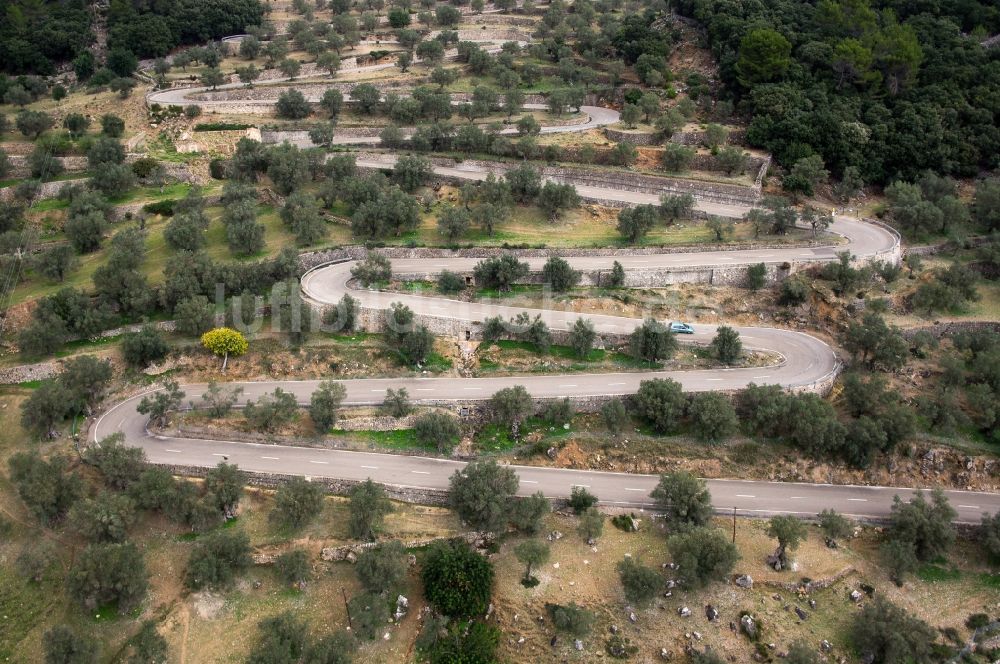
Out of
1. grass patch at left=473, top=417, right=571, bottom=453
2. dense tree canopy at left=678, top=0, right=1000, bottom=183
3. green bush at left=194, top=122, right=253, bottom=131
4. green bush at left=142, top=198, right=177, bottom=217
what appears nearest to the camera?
grass patch at left=473, top=417, right=571, bottom=453

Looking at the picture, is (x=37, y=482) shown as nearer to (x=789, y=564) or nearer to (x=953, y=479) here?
(x=789, y=564)

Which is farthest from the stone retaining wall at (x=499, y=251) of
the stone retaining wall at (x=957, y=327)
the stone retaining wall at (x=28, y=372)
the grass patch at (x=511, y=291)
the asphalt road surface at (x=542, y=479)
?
the stone retaining wall at (x=28, y=372)

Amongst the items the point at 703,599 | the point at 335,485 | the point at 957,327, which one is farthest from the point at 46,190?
the point at 957,327

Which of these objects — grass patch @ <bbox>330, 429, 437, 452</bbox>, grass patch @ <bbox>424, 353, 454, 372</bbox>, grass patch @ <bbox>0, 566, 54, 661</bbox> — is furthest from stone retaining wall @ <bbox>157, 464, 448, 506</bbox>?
grass patch @ <bbox>424, 353, 454, 372</bbox>

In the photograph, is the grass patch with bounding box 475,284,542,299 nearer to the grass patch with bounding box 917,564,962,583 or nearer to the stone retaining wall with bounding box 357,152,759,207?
the stone retaining wall with bounding box 357,152,759,207

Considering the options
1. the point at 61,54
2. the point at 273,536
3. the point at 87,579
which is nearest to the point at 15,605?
the point at 87,579

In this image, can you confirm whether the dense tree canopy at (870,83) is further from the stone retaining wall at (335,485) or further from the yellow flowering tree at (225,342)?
the yellow flowering tree at (225,342)
